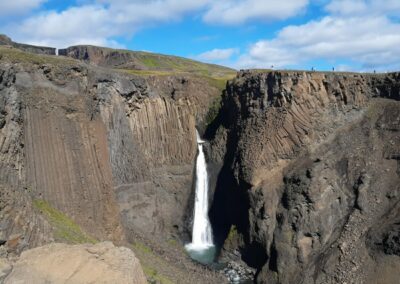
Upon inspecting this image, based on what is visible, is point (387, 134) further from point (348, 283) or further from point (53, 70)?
point (53, 70)

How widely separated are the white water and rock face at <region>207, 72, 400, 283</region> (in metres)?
1.18

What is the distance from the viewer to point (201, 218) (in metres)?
47.8

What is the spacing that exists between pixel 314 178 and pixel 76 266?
30521 millimetres

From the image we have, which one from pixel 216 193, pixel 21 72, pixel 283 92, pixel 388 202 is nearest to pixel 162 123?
pixel 216 193

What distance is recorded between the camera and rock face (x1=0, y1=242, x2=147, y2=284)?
11.2 meters

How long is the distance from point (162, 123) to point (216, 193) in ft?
29.8

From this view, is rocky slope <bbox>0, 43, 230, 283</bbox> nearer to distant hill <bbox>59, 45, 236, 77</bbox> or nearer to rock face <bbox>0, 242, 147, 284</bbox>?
rock face <bbox>0, 242, 147, 284</bbox>

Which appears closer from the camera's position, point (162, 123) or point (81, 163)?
point (81, 163)

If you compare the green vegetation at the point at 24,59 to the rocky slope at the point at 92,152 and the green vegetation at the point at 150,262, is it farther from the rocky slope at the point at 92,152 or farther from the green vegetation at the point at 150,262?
the green vegetation at the point at 150,262

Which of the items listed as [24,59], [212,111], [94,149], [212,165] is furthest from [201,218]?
[24,59]

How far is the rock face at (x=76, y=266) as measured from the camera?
11164mm

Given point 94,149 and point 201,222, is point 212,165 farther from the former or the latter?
point 94,149

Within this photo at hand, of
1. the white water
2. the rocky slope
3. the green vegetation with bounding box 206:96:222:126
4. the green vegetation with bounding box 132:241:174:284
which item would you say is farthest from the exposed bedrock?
the green vegetation with bounding box 132:241:174:284

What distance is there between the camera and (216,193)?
48.3m
